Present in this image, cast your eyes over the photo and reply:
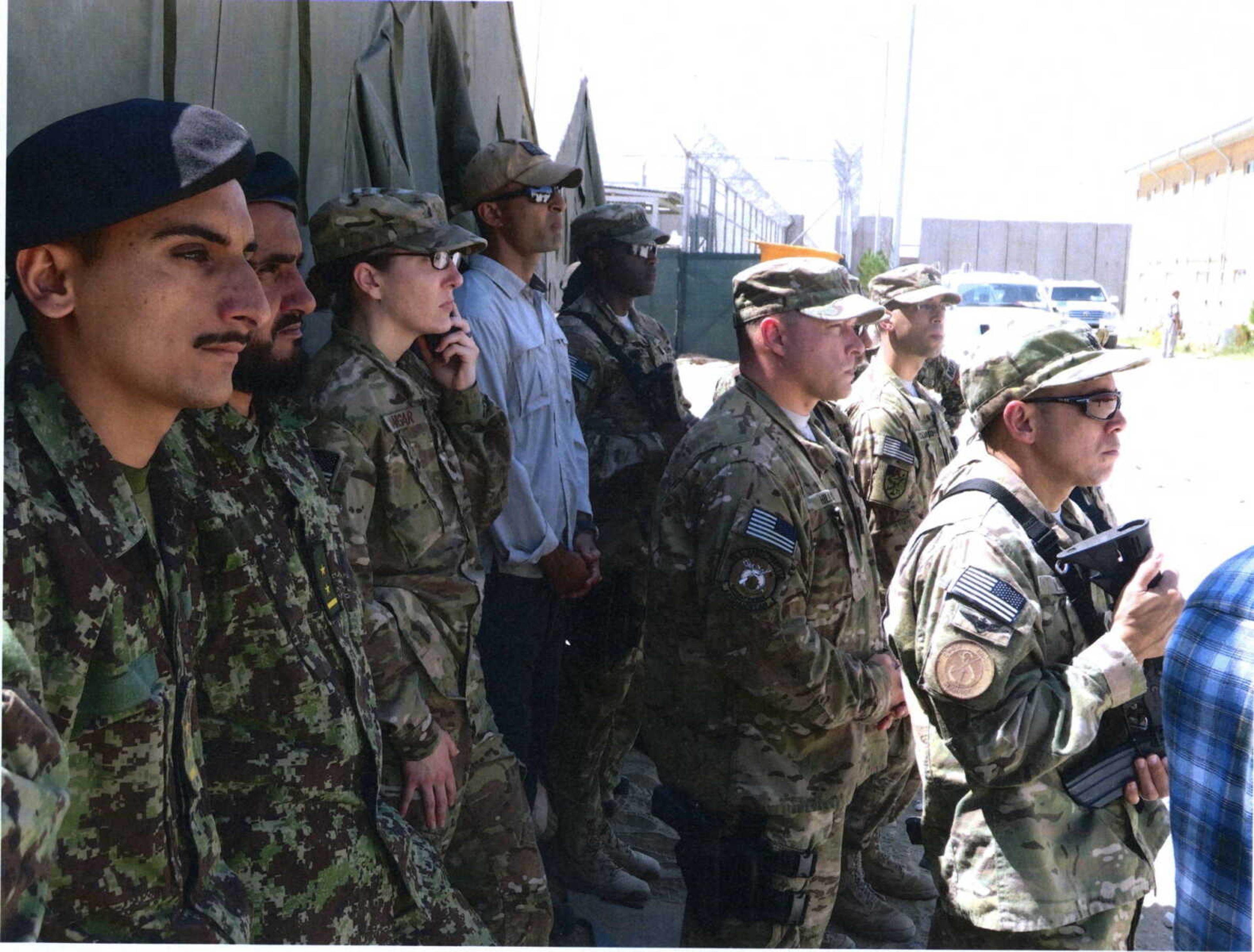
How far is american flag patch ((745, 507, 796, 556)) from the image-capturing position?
108 inches

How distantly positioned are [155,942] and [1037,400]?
1.90m

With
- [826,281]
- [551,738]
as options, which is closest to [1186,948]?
[826,281]

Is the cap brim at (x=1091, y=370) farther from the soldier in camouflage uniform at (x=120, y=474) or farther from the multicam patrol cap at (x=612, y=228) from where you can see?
the multicam patrol cap at (x=612, y=228)

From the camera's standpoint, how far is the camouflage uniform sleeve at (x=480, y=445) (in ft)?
9.65

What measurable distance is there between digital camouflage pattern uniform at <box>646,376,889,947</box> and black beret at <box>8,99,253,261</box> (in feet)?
4.82

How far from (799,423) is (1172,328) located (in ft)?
84.2

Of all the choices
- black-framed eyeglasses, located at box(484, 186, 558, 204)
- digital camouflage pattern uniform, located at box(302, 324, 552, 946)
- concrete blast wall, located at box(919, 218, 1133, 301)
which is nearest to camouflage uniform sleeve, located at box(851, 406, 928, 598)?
black-framed eyeglasses, located at box(484, 186, 558, 204)

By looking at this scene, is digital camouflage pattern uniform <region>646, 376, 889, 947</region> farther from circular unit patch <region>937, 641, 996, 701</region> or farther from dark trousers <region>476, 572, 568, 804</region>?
dark trousers <region>476, 572, 568, 804</region>

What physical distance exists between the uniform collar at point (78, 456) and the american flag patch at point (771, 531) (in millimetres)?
1448

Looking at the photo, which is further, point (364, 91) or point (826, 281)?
point (364, 91)

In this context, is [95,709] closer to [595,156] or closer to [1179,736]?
[1179,736]

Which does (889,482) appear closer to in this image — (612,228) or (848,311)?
(612,228)

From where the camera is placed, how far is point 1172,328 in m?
26.1

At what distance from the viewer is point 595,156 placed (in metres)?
7.42
